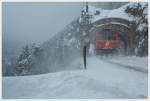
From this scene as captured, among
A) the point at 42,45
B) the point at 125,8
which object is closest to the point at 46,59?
the point at 42,45

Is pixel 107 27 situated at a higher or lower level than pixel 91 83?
higher

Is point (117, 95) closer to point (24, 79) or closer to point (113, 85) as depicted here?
point (113, 85)

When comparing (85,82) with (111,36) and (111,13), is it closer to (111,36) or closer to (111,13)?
(111,36)

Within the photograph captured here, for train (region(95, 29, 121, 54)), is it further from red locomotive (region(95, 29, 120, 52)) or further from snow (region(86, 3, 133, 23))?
snow (region(86, 3, 133, 23))

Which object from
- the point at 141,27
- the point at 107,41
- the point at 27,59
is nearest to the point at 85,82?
the point at 107,41

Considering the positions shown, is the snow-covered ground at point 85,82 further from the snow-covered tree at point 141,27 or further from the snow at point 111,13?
the snow at point 111,13

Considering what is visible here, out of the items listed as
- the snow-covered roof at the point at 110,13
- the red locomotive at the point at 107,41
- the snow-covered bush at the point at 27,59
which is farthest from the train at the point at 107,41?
the snow-covered bush at the point at 27,59
